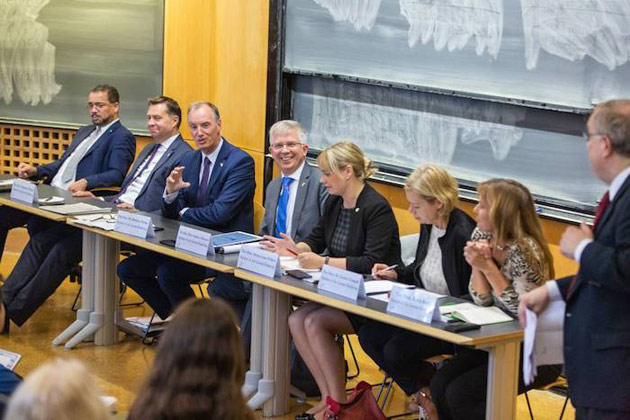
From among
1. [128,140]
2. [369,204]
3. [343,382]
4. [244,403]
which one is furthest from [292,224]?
[244,403]

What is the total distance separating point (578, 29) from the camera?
548cm

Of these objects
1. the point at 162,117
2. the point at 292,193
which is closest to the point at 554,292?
the point at 292,193

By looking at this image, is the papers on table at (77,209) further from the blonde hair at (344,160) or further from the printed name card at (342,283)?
the printed name card at (342,283)

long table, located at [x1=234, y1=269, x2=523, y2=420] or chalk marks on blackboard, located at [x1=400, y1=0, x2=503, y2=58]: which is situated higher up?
chalk marks on blackboard, located at [x1=400, y1=0, x2=503, y2=58]

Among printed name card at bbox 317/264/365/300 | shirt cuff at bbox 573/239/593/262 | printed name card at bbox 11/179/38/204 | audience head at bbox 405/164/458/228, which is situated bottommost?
printed name card at bbox 11/179/38/204

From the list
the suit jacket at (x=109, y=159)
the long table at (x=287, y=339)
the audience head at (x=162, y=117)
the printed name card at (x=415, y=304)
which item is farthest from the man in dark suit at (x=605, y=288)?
the suit jacket at (x=109, y=159)

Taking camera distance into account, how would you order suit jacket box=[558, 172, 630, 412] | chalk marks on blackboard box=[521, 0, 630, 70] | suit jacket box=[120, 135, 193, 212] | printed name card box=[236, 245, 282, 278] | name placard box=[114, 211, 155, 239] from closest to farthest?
suit jacket box=[558, 172, 630, 412]
printed name card box=[236, 245, 282, 278]
chalk marks on blackboard box=[521, 0, 630, 70]
name placard box=[114, 211, 155, 239]
suit jacket box=[120, 135, 193, 212]

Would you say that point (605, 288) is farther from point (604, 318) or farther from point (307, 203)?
point (307, 203)

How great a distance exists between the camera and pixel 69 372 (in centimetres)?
200

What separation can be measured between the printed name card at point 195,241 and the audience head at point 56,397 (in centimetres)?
310

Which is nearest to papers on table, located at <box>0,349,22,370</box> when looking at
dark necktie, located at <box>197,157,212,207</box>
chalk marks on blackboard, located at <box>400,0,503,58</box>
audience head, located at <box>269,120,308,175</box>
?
audience head, located at <box>269,120,308,175</box>

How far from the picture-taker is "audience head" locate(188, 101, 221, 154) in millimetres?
6113

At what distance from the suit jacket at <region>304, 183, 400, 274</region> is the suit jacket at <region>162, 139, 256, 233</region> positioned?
1.07 metres

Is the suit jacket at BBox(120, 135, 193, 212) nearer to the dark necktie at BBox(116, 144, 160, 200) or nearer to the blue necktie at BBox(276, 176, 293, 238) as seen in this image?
the dark necktie at BBox(116, 144, 160, 200)
